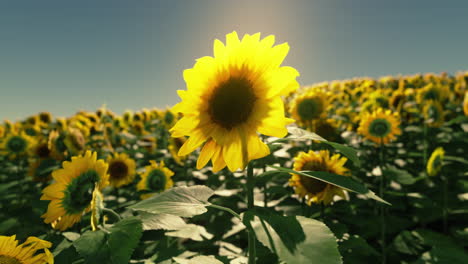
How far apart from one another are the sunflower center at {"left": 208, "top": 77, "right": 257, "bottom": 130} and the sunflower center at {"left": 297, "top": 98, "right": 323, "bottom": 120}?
88.1 inches

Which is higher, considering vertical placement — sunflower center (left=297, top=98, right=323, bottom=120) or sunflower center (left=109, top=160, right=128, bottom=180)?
sunflower center (left=297, top=98, right=323, bottom=120)

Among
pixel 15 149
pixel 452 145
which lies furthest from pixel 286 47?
pixel 15 149

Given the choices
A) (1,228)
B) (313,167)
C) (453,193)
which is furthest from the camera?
(453,193)

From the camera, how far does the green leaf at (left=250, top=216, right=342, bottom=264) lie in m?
0.70

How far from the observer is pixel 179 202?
1.02 m

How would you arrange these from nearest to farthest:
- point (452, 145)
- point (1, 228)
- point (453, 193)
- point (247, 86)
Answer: point (247, 86) < point (1, 228) < point (453, 193) < point (452, 145)

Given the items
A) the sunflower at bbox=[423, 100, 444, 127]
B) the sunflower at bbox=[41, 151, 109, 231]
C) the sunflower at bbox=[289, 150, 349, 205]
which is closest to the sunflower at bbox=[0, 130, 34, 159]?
the sunflower at bbox=[41, 151, 109, 231]

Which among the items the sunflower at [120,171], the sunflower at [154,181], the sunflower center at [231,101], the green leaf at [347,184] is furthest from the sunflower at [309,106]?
the green leaf at [347,184]

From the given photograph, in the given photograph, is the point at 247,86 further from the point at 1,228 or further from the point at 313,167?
the point at 1,228

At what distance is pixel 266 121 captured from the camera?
0.96m

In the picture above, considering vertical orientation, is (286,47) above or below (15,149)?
above

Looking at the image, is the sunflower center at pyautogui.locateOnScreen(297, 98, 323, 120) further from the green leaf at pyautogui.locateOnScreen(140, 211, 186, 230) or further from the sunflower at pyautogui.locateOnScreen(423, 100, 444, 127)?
the green leaf at pyautogui.locateOnScreen(140, 211, 186, 230)

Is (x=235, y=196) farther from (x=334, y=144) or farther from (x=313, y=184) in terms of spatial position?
(x=334, y=144)

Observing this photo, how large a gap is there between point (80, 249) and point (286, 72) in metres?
0.92
